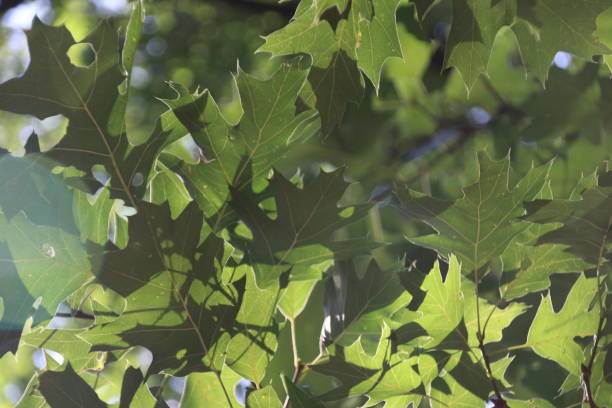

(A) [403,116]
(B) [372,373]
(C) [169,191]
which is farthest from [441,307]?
(A) [403,116]

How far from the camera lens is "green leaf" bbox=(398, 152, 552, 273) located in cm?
86

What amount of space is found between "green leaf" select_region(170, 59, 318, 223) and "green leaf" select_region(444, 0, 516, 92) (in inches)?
8.7

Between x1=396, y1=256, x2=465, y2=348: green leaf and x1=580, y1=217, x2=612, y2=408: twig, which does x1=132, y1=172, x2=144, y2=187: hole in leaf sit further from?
x1=580, y1=217, x2=612, y2=408: twig

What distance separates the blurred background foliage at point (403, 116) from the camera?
5.97 ft

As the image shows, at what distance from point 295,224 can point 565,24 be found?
433 mm

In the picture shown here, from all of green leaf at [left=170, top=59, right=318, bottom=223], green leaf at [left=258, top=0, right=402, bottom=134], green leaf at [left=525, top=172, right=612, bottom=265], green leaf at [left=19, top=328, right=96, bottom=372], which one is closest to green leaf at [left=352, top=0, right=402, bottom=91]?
green leaf at [left=258, top=0, right=402, bottom=134]

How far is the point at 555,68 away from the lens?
194 cm

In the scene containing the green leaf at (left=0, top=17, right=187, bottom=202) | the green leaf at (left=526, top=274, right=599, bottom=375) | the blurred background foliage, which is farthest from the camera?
the blurred background foliage

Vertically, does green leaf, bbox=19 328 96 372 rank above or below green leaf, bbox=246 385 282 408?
below

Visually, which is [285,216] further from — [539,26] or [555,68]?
[555,68]

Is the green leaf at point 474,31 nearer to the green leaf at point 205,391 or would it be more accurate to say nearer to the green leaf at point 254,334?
the green leaf at point 254,334

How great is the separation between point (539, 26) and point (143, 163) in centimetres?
53

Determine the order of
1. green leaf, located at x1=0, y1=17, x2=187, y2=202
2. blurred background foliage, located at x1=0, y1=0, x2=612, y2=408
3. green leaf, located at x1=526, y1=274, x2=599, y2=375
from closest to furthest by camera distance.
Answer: green leaf, located at x1=0, y1=17, x2=187, y2=202 → green leaf, located at x1=526, y1=274, x2=599, y2=375 → blurred background foliage, located at x1=0, y1=0, x2=612, y2=408

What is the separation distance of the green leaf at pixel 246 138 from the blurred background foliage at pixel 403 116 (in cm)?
35
